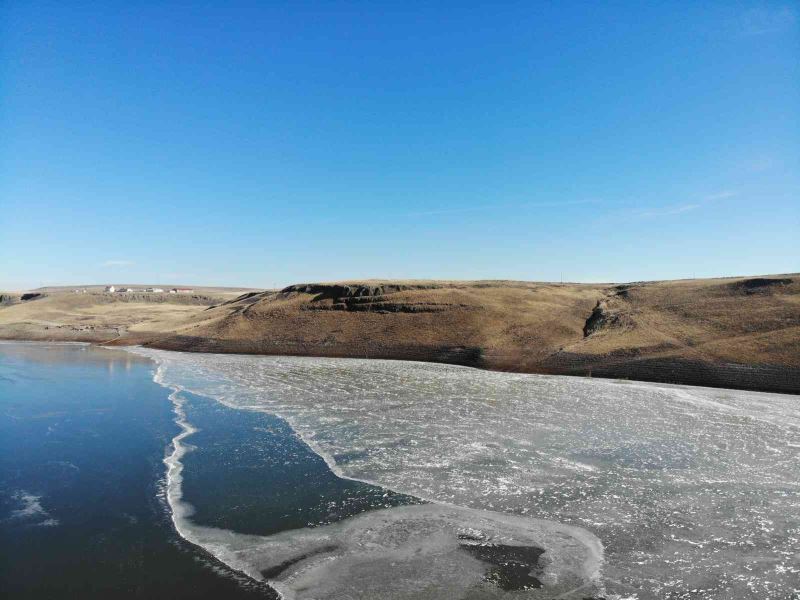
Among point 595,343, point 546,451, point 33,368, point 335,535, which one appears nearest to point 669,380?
point 595,343

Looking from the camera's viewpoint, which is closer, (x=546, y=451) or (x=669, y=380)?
(x=546, y=451)

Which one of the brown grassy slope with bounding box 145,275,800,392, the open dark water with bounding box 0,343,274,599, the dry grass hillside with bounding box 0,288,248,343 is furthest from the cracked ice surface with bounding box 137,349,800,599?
the dry grass hillside with bounding box 0,288,248,343

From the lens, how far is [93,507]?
14.0 m

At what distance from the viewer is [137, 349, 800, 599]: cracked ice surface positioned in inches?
455

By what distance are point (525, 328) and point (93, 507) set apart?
1758 inches

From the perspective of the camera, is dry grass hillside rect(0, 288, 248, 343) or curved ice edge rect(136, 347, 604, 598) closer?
curved ice edge rect(136, 347, 604, 598)

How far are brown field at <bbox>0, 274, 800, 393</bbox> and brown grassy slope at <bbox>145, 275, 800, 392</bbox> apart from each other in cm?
14

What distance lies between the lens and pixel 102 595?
9711mm

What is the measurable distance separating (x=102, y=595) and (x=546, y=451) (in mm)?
14608

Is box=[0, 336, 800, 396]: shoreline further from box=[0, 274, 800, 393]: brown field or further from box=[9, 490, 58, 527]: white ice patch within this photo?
box=[9, 490, 58, 527]: white ice patch

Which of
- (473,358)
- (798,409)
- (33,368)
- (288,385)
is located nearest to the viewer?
(798,409)

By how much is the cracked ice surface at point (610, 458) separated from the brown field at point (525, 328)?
505cm

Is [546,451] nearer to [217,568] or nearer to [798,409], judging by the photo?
[217,568]

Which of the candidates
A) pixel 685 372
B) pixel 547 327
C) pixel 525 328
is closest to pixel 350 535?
pixel 685 372
